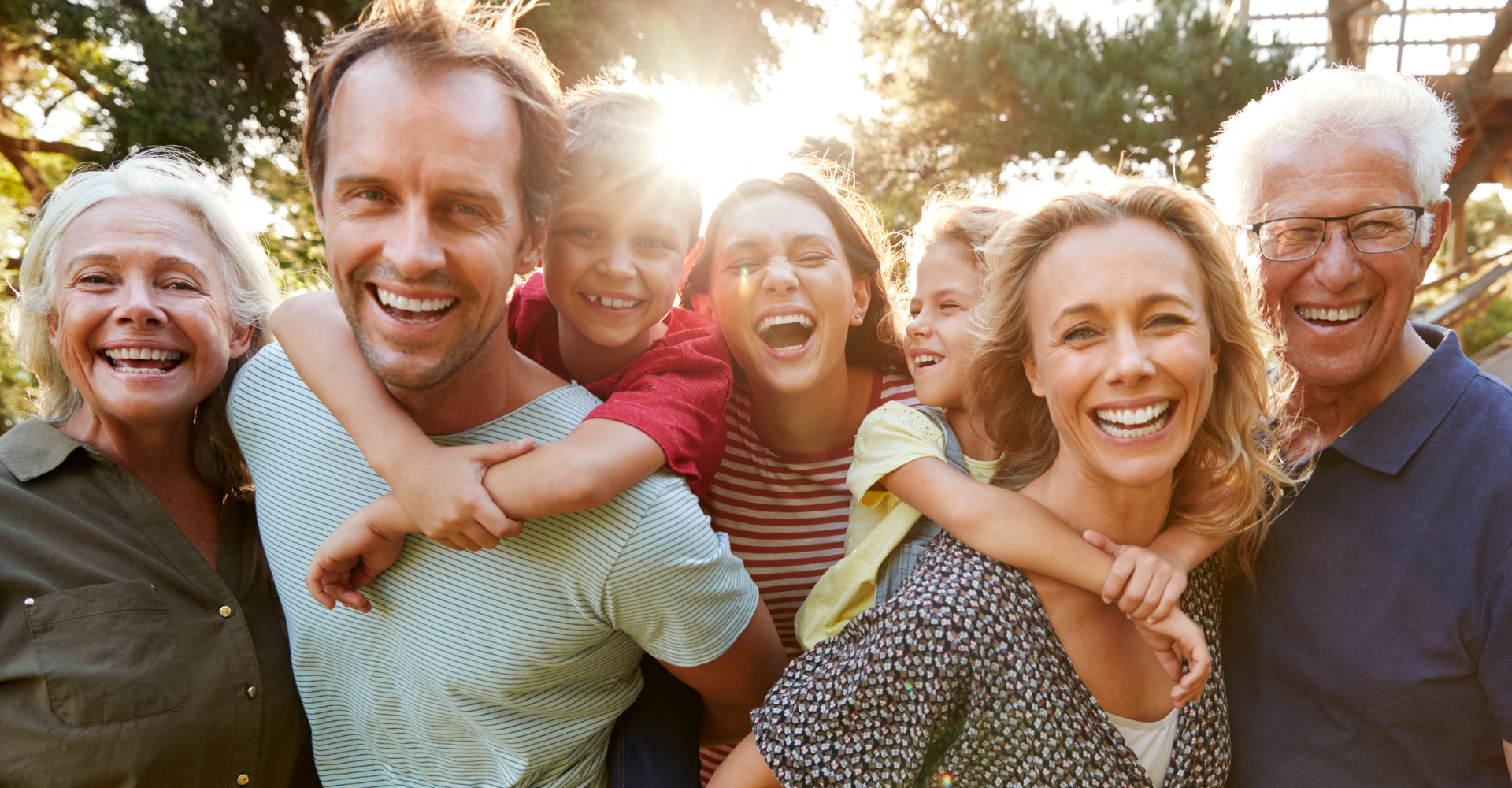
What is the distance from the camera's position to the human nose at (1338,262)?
6.79 feet

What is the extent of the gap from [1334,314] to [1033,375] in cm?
79

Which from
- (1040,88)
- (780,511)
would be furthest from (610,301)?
(1040,88)

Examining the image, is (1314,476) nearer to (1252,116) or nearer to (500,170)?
(1252,116)

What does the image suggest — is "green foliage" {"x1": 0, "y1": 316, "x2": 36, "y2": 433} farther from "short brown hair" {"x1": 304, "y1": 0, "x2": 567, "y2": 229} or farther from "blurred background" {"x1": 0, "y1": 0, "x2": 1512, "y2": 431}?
"short brown hair" {"x1": 304, "y1": 0, "x2": 567, "y2": 229}

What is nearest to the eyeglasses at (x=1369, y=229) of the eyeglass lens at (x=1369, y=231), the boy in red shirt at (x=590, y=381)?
the eyeglass lens at (x=1369, y=231)

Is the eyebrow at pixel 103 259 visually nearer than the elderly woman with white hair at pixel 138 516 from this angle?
No

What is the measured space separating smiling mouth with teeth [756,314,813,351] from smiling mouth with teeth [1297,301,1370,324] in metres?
1.23

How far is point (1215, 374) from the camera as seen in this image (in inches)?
76.8

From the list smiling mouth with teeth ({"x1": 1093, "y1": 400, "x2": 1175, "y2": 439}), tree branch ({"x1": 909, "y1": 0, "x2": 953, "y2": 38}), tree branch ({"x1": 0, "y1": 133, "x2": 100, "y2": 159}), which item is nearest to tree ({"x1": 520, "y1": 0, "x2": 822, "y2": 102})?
tree branch ({"x1": 909, "y1": 0, "x2": 953, "y2": 38})

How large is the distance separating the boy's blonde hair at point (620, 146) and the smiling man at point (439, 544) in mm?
160

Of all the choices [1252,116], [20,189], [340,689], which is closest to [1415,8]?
[1252,116]

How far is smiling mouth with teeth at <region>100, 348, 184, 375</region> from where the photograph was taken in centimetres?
210

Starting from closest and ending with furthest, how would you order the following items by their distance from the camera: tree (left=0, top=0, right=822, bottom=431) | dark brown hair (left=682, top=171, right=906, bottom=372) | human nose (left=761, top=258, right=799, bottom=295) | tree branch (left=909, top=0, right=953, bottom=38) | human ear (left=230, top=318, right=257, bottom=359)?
human ear (left=230, top=318, right=257, bottom=359) → human nose (left=761, top=258, right=799, bottom=295) → dark brown hair (left=682, top=171, right=906, bottom=372) → tree (left=0, top=0, right=822, bottom=431) → tree branch (left=909, top=0, right=953, bottom=38)

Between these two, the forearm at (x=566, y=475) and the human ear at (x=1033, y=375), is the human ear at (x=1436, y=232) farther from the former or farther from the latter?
the forearm at (x=566, y=475)
